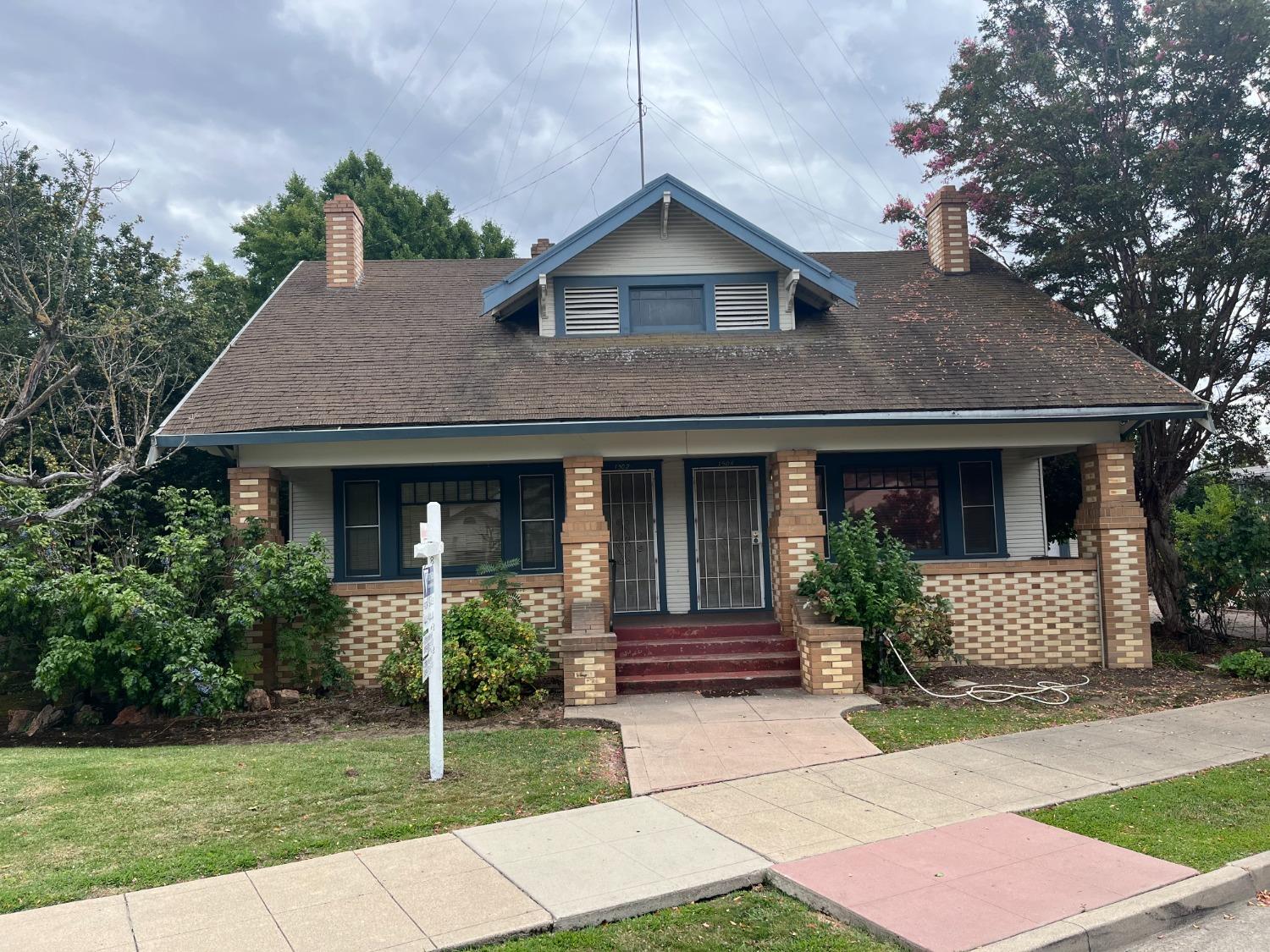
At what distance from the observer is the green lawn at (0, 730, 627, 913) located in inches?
200

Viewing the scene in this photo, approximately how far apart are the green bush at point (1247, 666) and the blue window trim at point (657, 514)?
7.08 m

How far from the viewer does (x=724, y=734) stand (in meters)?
8.16

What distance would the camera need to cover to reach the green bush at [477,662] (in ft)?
30.3

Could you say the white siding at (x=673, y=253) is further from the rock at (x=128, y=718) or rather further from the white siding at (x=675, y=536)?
the rock at (x=128, y=718)

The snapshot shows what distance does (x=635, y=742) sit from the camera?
7898 millimetres

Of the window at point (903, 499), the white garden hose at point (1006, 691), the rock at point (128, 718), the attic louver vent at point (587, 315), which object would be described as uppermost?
the attic louver vent at point (587, 315)

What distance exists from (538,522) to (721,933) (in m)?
8.58

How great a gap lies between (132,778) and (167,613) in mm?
2531

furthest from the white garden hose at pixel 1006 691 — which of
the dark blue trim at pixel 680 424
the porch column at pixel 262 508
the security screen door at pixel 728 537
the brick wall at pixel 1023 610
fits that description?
the porch column at pixel 262 508

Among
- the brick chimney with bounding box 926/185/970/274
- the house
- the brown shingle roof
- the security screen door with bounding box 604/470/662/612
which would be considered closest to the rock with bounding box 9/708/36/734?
the house

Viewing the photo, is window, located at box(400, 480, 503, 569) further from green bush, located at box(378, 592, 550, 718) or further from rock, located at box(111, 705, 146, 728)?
rock, located at box(111, 705, 146, 728)

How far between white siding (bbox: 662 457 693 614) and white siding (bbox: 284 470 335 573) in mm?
4718

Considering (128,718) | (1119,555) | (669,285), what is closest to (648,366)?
(669,285)

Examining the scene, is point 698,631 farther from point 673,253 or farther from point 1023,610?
point 673,253
